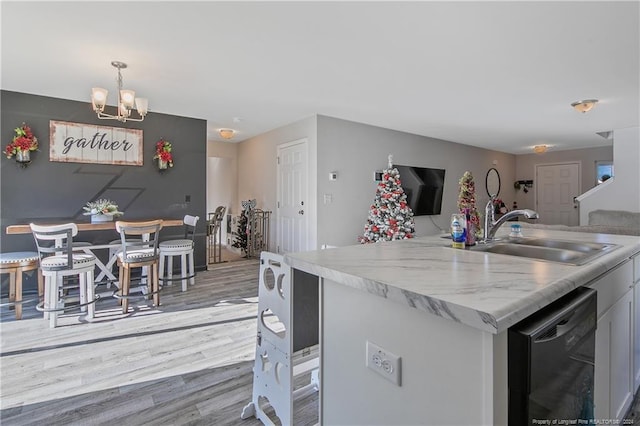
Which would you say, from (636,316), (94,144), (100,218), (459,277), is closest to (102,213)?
(100,218)

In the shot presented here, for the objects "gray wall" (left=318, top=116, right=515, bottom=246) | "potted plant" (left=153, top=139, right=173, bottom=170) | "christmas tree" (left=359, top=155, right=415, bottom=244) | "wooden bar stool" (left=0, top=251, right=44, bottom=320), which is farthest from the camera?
"gray wall" (left=318, top=116, right=515, bottom=246)

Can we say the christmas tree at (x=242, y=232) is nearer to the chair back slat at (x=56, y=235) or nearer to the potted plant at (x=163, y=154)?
the potted plant at (x=163, y=154)

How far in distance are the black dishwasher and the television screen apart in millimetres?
5305

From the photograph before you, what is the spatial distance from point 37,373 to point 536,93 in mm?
5476

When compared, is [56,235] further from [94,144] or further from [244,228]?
[244,228]

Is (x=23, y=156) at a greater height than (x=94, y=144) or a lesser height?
lesser

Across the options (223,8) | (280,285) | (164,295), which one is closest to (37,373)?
(164,295)

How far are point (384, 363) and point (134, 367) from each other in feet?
6.71

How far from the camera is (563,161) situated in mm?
8672

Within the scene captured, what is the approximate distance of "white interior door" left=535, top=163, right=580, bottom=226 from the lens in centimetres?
852

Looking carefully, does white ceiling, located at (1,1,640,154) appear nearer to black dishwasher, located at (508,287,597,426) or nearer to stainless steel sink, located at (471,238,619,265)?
stainless steel sink, located at (471,238,619,265)

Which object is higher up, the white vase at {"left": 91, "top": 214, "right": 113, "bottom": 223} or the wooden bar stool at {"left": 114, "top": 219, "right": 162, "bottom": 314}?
the white vase at {"left": 91, "top": 214, "right": 113, "bottom": 223}

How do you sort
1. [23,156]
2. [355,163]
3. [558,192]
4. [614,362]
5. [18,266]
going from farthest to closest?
[558,192] → [355,163] → [23,156] → [18,266] → [614,362]

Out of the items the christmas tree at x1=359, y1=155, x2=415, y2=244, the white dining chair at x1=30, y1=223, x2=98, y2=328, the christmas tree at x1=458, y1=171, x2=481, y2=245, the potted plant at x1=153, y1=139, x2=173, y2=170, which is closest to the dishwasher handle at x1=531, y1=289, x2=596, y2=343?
the christmas tree at x1=458, y1=171, x2=481, y2=245
